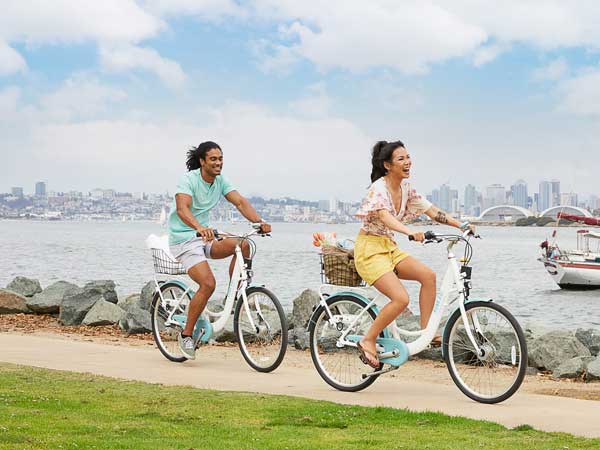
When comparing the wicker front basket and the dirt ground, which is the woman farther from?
the dirt ground

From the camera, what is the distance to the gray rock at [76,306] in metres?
14.8

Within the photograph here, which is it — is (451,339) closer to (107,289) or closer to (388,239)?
(388,239)

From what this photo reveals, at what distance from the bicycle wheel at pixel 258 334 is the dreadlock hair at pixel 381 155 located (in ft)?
5.83

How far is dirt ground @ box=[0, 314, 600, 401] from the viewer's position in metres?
9.41

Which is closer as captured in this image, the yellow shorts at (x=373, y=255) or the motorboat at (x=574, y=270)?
the yellow shorts at (x=373, y=255)

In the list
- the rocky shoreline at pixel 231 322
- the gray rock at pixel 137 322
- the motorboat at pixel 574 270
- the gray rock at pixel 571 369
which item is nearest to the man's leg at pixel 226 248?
the rocky shoreline at pixel 231 322

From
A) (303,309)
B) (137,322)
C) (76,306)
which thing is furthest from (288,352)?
(76,306)

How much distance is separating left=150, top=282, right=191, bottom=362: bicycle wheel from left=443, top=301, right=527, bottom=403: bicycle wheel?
3.34 metres

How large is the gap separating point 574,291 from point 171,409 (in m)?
44.4

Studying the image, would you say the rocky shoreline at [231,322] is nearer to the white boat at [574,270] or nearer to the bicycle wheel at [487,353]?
the bicycle wheel at [487,353]

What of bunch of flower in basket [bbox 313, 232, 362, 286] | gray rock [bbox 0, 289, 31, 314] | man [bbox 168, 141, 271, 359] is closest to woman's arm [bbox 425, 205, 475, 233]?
bunch of flower in basket [bbox 313, 232, 362, 286]

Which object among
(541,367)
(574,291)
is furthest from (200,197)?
(574,291)

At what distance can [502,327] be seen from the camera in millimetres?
7691

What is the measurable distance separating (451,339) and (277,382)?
172cm
